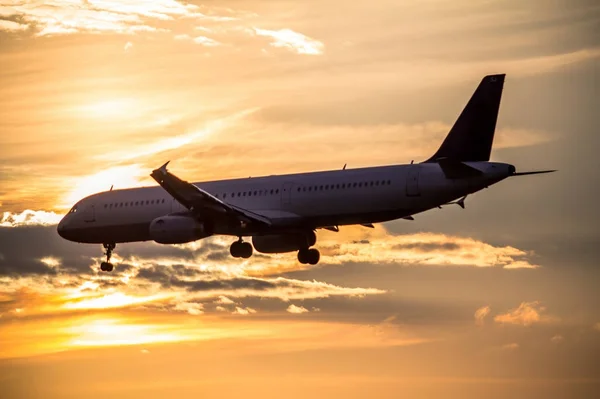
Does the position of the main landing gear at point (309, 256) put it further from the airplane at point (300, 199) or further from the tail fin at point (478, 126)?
the tail fin at point (478, 126)

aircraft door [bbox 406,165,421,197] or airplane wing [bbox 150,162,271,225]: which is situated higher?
aircraft door [bbox 406,165,421,197]

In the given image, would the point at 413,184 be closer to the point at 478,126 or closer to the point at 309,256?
the point at 478,126

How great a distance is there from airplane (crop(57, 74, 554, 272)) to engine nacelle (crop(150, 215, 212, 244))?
1.9 inches

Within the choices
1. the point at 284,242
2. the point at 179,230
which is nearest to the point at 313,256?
the point at 284,242

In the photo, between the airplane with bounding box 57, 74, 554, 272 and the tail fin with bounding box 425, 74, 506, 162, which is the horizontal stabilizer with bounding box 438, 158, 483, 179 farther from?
the tail fin with bounding box 425, 74, 506, 162

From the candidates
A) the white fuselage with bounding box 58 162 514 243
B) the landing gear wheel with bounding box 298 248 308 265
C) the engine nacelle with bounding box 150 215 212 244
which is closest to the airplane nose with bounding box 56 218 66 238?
the white fuselage with bounding box 58 162 514 243

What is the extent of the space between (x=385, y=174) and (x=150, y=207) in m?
13.8

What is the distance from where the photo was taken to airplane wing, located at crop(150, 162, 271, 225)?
58.1 metres

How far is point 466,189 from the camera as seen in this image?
56438 mm

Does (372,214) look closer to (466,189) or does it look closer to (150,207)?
(466,189)

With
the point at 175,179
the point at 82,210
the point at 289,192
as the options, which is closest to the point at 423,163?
the point at 289,192

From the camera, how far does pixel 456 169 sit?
184ft

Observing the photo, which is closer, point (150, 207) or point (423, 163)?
point (423, 163)

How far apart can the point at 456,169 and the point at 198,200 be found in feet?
40.3
